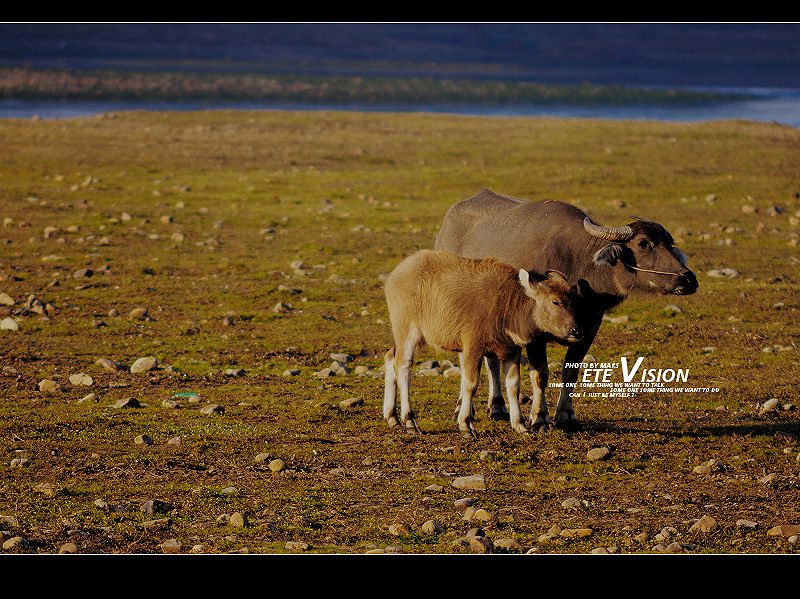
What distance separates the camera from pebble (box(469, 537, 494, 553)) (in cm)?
952

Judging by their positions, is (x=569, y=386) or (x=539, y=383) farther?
(x=569, y=386)

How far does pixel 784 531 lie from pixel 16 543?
6.22 meters

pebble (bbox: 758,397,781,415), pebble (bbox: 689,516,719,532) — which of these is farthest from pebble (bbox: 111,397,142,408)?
pebble (bbox: 758,397,781,415)

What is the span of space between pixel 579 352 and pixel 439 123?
39.5 metres

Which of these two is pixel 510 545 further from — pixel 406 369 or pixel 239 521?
pixel 406 369

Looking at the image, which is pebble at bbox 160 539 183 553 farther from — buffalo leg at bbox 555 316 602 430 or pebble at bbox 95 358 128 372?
pebble at bbox 95 358 128 372

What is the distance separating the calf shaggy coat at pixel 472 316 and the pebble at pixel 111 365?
4.43 metres

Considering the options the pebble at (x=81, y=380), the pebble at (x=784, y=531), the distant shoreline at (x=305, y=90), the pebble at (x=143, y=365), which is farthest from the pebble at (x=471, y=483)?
the distant shoreline at (x=305, y=90)

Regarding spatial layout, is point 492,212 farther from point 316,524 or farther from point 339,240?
point 339,240

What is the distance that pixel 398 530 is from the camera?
10047 millimetres

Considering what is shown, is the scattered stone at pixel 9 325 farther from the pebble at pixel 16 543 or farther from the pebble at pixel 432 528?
the pebble at pixel 432 528

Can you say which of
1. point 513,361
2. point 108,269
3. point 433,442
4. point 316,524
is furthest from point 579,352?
point 108,269

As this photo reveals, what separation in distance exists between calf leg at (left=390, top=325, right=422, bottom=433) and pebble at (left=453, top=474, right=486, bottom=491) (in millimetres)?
1756

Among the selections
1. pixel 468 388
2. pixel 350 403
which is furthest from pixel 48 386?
pixel 468 388
